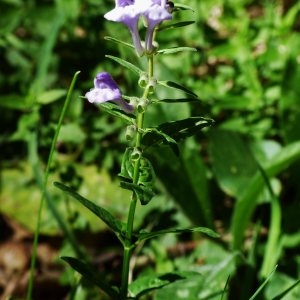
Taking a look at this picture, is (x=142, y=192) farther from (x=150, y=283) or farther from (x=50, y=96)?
(x=50, y=96)

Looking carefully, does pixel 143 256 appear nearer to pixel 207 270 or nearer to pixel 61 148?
pixel 207 270

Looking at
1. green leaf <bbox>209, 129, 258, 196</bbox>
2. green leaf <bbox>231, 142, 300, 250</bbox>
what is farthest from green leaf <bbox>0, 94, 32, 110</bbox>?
green leaf <bbox>231, 142, 300, 250</bbox>

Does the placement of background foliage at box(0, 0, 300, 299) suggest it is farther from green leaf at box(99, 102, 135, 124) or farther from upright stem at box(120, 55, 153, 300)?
green leaf at box(99, 102, 135, 124)

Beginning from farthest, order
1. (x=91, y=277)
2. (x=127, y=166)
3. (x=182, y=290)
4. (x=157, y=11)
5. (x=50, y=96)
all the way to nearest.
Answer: (x=50, y=96), (x=182, y=290), (x=91, y=277), (x=127, y=166), (x=157, y=11)

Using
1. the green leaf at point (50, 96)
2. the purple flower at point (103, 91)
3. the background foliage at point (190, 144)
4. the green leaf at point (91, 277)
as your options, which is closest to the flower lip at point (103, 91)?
the purple flower at point (103, 91)

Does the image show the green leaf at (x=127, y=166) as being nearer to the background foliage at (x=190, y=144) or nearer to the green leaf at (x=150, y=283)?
the green leaf at (x=150, y=283)

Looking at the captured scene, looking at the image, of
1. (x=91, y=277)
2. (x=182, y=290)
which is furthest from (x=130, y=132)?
(x=182, y=290)

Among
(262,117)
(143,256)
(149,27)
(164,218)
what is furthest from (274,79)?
(149,27)
